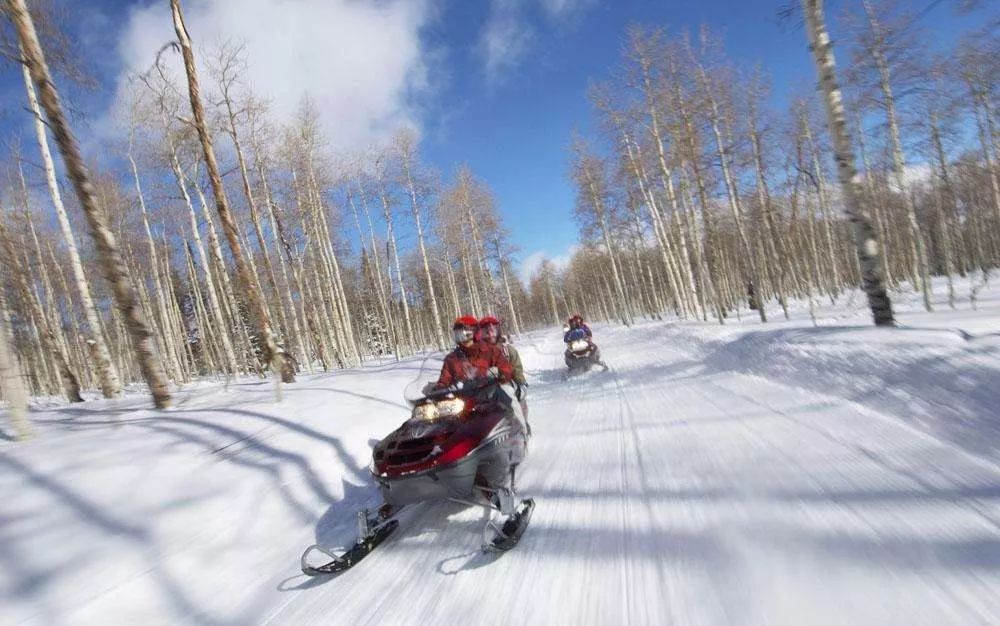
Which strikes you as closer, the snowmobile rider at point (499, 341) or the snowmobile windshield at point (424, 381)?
→ the snowmobile windshield at point (424, 381)

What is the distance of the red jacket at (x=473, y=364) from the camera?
16.7 ft

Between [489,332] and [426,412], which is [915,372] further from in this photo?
[426,412]

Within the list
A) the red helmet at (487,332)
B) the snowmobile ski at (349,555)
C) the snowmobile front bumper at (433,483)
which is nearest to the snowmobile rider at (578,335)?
the red helmet at (487,332)

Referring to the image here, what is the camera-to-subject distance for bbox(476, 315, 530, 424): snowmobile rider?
584 cm

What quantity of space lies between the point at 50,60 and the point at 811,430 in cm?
1279

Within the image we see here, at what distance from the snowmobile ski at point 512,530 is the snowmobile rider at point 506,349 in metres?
1.90

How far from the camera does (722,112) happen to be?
59.5 ft

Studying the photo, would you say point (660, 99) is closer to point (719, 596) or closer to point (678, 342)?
point (678, 342)

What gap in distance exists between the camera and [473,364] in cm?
522

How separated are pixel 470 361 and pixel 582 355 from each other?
7175mm

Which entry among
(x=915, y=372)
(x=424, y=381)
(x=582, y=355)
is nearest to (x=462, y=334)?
(x=424, y=381)

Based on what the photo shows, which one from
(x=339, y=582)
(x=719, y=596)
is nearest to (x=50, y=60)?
(x=339, y=582)

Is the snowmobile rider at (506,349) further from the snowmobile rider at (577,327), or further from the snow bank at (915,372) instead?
the snowmobile rider at (577,327)

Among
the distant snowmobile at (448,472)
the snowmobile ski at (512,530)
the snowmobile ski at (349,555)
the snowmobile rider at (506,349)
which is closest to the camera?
the snowmobile ski at (512,530)
